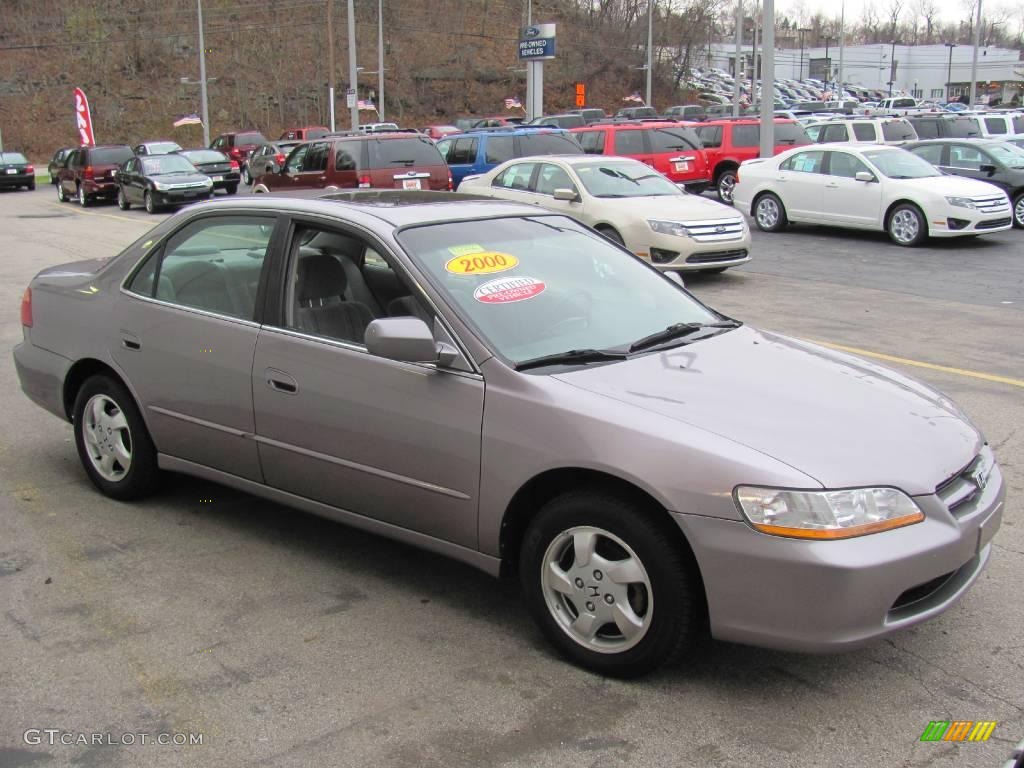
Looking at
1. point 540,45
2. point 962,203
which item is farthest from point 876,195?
point 540,45

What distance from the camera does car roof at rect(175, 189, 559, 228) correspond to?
445cm

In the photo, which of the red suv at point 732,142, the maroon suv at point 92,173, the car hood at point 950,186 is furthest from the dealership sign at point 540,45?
the car hood at point 950,186

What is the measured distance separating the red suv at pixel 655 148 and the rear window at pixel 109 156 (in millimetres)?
14821

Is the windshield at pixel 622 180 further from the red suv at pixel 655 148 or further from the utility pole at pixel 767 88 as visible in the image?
the utility pole at pixel 767 88

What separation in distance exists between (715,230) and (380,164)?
7213mm

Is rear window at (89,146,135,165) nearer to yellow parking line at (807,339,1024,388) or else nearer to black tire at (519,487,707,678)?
yellow parking line at (807,339,1024,388)

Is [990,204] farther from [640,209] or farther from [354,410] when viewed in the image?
[354,410]

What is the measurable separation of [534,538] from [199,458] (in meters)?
2.00

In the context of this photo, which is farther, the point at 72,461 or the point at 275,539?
the point at 72,461

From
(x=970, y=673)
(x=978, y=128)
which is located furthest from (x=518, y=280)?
(x=978, y=128)

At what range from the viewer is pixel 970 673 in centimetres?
351

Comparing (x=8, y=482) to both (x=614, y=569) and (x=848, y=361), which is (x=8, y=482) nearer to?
(x=614, y=569)

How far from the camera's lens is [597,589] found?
3475 mm

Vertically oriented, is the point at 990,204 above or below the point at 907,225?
above
